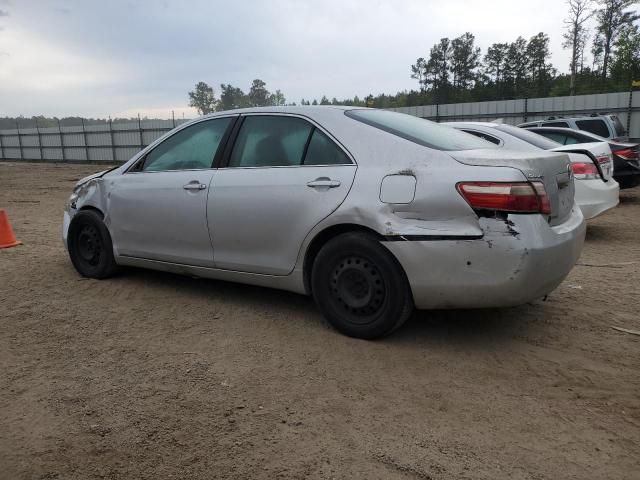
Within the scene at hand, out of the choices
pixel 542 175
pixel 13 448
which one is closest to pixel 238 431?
pixel 13 448

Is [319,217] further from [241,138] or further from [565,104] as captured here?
[565,104]

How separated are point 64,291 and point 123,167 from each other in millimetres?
1242

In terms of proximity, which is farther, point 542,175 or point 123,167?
point 123,167

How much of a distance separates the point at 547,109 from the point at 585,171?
1238 cm

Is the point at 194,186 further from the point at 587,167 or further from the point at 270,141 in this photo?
the point at 587,167

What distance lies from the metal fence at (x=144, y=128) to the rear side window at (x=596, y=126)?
5281 mm

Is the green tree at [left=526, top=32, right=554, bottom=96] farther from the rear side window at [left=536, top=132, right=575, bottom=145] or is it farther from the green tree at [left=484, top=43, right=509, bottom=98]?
the rear side window at [left=536, top=132, right=575, bottom=145]

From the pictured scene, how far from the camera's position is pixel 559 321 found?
12.6ft

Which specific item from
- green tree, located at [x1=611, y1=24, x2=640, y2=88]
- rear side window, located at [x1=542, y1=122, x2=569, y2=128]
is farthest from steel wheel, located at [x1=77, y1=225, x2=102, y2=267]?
green tree, located at [x1=611, y1=24, x2=640, y2=88]

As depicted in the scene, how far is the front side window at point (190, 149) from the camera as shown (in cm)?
427

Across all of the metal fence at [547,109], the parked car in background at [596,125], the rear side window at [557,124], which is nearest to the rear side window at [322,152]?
the parked car in background at [596,125]

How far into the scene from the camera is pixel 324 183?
3490mm

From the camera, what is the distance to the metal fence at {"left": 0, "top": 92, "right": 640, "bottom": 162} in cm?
1634

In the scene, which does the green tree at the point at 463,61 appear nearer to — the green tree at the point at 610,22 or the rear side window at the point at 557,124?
the green tree at the point at 610,22
